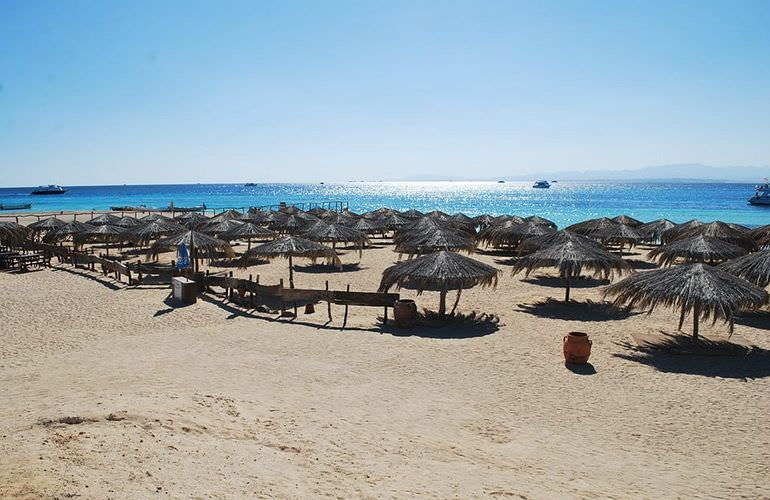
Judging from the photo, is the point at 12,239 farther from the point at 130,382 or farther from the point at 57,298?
the point at 130,382

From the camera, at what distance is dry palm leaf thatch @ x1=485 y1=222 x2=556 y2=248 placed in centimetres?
2389

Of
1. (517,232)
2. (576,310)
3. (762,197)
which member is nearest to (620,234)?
(517,232)

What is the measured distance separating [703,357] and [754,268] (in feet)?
13.0

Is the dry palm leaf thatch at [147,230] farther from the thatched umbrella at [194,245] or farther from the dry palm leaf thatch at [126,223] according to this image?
the thatched umbrella at [194,245]

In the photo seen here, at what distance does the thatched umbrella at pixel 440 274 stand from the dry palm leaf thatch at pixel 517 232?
1146cm

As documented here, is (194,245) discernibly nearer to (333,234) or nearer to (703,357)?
(333,234)

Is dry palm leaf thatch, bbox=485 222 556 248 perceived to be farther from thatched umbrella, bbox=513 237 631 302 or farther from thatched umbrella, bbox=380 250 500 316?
thatched umbrella, bbox=380 250 500 316

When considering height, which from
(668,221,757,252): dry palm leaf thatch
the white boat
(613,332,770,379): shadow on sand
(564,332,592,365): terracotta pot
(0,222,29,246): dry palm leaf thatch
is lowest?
(613,332,770,379): shadow on sand

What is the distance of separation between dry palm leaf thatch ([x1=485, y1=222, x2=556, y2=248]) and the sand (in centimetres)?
1087

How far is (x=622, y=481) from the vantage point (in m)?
5.81

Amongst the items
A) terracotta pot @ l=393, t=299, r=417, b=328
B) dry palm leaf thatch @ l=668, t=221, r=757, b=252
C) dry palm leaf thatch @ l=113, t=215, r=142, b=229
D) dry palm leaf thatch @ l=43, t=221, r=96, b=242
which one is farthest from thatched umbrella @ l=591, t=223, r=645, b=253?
dry palm leaf thatch @ l=43, t=221, r=96, b=242

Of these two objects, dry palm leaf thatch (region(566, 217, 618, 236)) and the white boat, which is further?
the white boat

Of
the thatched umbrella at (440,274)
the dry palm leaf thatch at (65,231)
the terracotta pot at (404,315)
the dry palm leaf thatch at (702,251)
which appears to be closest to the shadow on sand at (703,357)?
the thatched umbrella at (440,274)

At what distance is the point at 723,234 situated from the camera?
2255 centimetres
